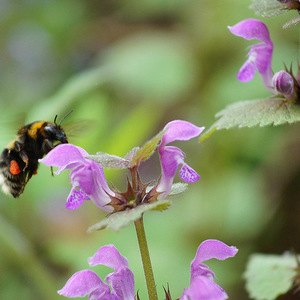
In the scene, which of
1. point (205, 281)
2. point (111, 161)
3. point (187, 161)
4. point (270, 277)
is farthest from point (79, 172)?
point (187, 161)

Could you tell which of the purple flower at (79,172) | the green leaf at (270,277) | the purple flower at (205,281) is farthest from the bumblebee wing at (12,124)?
the green leaf at (270,277)

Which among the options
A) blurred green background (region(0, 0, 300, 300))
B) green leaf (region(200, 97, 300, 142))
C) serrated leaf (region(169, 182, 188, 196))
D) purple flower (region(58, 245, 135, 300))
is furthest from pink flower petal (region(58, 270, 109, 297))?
blurred green background (region(0, 0, 300, 300))

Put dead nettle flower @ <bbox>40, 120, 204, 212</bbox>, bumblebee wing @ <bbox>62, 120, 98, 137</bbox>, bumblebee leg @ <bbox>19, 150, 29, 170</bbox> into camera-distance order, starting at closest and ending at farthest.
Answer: dead nettle flower @ <bbox>40, 120, 204, 212</bbox>, bumblebee leg @ <bbox>19, 150, 29, 170</bbox>, bumblebee wing @ <bbox>62, 120, 98, 137</bbox>

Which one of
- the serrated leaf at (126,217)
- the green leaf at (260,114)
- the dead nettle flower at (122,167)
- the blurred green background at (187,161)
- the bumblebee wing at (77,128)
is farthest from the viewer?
the blurred green background at (187,161)

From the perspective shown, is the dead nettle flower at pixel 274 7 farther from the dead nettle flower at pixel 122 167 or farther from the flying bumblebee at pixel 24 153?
the flying bumblebee at pixel 24 153

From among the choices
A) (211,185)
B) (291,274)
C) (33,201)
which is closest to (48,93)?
(33,201)

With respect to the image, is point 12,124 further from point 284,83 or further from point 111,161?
point 284,83

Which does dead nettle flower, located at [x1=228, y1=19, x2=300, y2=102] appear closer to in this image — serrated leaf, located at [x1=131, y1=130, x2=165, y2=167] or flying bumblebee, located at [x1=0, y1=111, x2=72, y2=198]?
serrated leaf, located at [x1=131, y1=130, x2=165, y2=167]
